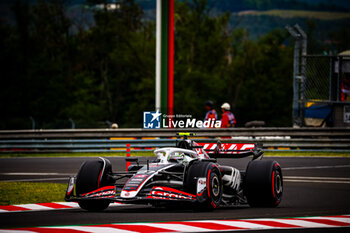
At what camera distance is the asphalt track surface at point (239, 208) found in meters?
9.51

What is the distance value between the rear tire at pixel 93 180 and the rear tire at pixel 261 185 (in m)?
2.14

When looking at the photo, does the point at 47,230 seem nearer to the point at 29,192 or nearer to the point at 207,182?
the point at 207,182

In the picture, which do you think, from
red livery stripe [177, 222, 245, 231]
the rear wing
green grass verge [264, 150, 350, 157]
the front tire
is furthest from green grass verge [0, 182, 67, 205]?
green grass verge [264, 150, 350, 157]

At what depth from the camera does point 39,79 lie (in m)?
67.4

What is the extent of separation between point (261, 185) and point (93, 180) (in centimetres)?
256

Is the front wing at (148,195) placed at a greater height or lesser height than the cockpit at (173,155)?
lesser

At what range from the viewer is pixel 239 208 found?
11023mm

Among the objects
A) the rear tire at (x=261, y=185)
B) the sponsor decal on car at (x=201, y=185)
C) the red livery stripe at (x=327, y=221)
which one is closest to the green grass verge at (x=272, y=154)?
the rear tire at (x=261, y=185)

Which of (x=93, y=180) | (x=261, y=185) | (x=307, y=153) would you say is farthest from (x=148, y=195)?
(x=307, y=153)

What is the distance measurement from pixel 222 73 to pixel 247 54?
301 cm

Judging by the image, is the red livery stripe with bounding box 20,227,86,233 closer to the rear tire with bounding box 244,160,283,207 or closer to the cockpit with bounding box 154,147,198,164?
the cockpit with bounding box 154,147,198,164

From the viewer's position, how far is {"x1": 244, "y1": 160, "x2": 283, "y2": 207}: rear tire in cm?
1083

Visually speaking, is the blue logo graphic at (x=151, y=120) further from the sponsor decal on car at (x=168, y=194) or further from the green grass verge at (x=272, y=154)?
the sponsor decal on car at (x=168, y=194)

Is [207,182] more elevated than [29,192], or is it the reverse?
[207,182]
